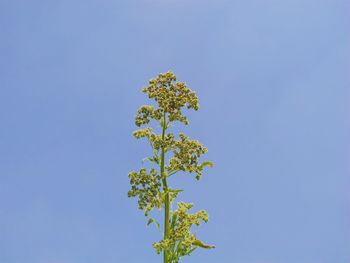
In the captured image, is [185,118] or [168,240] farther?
[185,118]

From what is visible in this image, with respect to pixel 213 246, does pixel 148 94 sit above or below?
above

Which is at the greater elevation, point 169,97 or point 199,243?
point 169,97

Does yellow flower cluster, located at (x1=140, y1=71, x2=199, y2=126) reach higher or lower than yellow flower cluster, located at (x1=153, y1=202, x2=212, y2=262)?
higher

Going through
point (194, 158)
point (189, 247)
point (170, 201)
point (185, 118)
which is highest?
point (185, 118)

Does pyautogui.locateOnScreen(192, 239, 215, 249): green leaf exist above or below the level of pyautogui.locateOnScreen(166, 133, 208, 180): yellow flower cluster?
below

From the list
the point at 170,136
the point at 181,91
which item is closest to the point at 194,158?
the point at 170,136

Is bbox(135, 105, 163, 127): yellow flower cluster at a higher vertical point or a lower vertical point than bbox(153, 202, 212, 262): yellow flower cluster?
higher

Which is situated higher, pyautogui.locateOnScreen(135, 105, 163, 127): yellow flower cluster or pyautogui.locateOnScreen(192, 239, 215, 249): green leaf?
pyautogui.locateOnScreen(135, 105, 163, 127): yellow flower cluster

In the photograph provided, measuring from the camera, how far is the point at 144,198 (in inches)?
928

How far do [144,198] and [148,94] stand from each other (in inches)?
174

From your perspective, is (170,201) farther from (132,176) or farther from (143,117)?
(143,117)

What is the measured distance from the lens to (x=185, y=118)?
24453 mm

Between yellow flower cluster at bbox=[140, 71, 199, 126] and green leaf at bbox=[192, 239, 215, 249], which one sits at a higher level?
yellow flower cluster at bbox=[140, 71, 199, 126]

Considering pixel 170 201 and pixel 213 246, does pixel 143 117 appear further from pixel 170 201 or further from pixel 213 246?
pixel 213 246
